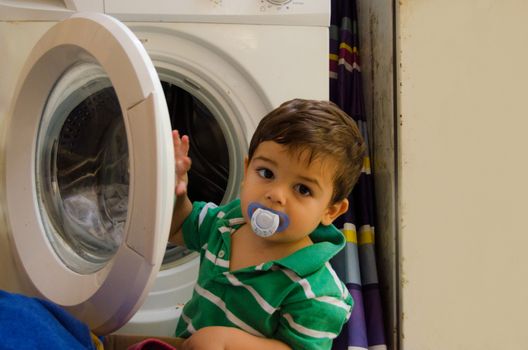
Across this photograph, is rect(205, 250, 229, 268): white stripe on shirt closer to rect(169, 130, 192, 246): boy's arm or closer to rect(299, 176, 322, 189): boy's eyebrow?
rect(169, 130, 192, 246): boy's arm

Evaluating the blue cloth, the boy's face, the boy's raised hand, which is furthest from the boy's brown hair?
the blue cloth

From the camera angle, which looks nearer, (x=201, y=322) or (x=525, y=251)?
(x=201, y=322)

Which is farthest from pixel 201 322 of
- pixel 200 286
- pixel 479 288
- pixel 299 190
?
pixel 479 288

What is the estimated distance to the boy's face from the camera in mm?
646

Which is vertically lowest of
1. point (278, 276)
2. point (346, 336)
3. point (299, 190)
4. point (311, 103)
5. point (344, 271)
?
point (346, 336)

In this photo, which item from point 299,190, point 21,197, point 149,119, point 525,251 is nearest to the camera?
point 149,119

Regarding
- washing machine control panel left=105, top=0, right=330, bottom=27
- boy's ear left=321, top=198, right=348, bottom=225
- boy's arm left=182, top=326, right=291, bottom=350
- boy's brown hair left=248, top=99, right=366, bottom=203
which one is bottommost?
boy's arm left=182, top=326, right=291, bottom=350

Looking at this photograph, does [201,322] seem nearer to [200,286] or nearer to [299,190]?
[200,286]

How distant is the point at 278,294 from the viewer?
2.25ft

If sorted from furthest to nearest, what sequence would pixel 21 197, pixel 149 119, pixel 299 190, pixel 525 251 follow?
pixel 525 251 < pixel 21 197 < pixel 299 190 < pixel 149 119

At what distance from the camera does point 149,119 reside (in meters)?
0.55

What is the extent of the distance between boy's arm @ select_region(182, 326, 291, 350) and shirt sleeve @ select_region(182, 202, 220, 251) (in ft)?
0.56

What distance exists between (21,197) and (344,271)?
0.62 metres

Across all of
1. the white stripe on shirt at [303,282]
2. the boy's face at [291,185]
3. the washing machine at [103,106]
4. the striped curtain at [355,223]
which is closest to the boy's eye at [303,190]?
the boy's face at [291,185]
